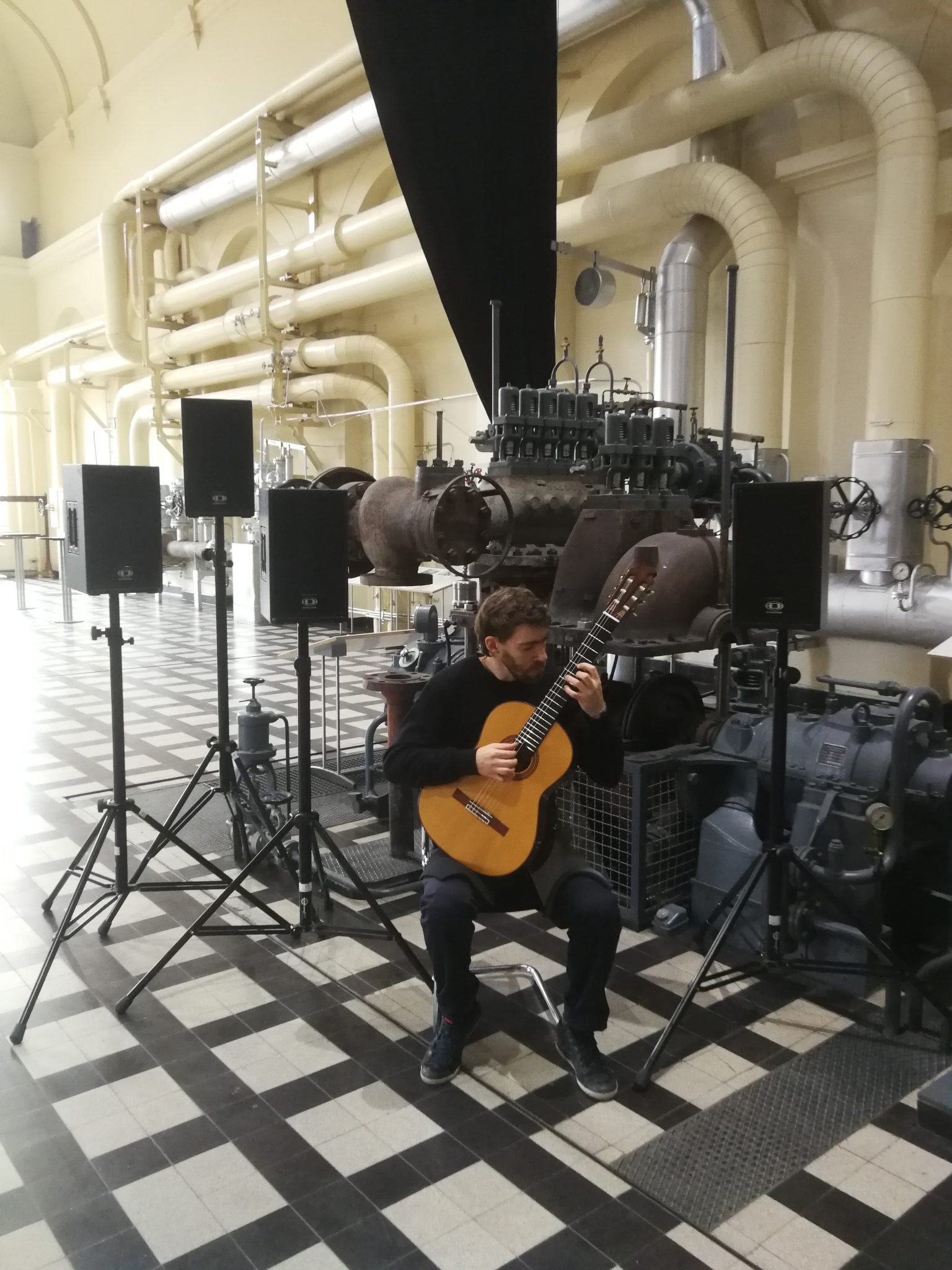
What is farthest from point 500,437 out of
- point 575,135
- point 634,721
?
point 575,135

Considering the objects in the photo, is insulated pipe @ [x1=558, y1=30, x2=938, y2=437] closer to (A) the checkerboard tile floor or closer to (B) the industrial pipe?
(A) the checkerboard tile floor

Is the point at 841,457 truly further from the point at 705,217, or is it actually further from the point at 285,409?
the point at 285,409

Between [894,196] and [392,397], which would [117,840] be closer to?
[894,196]

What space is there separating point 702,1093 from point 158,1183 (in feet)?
4.18

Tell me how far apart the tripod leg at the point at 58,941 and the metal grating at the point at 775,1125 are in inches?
63.7

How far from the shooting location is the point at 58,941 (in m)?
2.93

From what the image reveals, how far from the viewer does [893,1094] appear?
7.94 feet

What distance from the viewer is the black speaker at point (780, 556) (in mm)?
2607

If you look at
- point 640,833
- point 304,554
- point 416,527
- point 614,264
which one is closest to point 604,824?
point 640,833

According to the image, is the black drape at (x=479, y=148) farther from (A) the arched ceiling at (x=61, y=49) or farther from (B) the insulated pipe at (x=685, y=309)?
(A) the arched ceiling at (x=61, y=49)

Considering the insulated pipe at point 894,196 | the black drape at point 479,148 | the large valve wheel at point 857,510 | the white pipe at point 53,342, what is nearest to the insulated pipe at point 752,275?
the insulated pipe at point 894,196

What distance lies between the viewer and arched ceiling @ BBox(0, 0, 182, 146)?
585 inches

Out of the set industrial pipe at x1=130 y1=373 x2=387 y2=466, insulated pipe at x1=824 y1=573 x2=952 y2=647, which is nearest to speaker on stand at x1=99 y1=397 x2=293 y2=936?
insulated pipe at x1=824 y1=573 x2=952 y2=647

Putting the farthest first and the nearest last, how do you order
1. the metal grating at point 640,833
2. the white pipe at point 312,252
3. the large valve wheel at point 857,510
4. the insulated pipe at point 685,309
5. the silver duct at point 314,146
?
1. the white pipe at point 312,252
2. the silver duct at point 314,146
3. the insulated pipe at point 685,309
4. the large valve wheel at point 857,510
5. the metal grating at point 640,833
